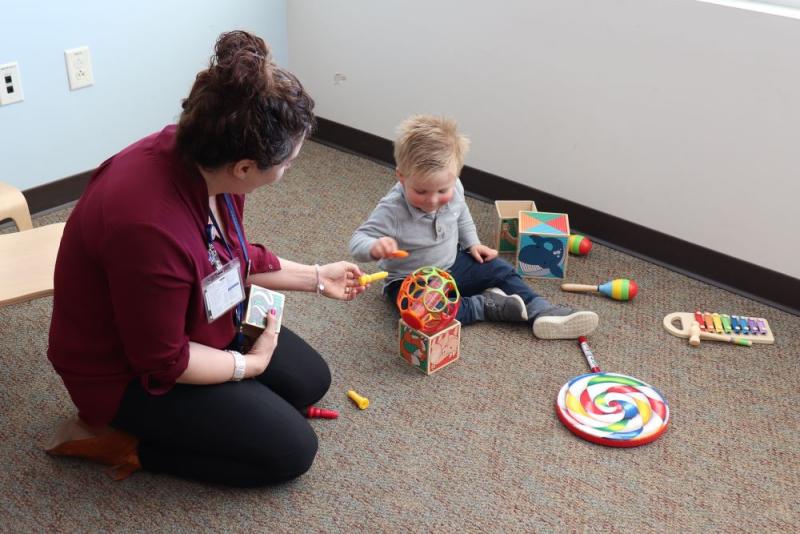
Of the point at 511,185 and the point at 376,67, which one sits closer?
the point at 511,185

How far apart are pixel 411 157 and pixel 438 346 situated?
0.50m

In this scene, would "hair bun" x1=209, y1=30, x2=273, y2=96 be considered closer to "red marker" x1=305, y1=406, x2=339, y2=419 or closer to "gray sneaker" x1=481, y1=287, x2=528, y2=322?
"red marker" x1=305, y1=406, x2=339, y2=419

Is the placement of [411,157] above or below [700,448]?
above

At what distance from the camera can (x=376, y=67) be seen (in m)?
3.20

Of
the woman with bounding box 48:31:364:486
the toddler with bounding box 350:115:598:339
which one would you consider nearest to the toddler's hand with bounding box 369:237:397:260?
the toddler with bounding box 350:115:598:339

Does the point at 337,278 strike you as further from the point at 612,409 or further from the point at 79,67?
the point at 79,67

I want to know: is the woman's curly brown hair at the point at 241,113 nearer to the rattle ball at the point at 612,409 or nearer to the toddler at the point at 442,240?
the toddler at the point at 442,240

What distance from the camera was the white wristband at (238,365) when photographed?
1.66 m

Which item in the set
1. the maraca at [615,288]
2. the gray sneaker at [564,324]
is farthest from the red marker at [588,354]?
the maraca at [615,288]

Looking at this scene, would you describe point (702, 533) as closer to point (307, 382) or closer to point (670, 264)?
point (307, 382)

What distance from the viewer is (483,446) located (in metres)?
1.90

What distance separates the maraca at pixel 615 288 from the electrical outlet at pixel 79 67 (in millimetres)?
1743

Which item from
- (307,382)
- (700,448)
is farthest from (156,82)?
(700,448)

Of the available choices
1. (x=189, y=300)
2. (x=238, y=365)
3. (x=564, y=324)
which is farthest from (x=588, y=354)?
(x=189, y=300)
